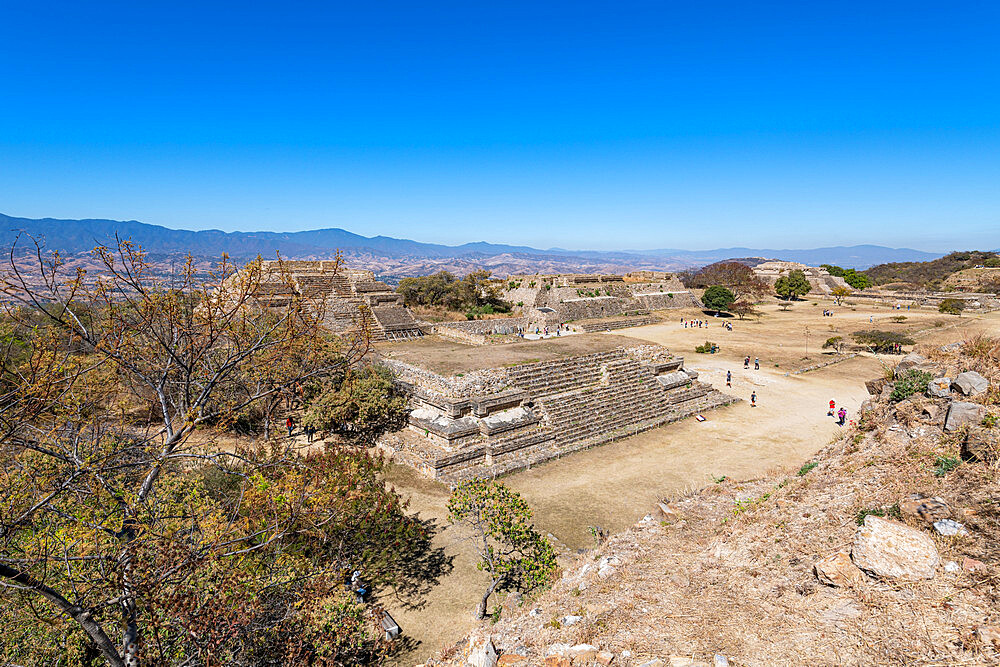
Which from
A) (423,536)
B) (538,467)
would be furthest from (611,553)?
(538,467)

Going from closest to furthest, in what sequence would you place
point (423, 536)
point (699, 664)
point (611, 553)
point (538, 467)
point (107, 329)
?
point (699, 664), point (107, 329), point (611, 553), point (423, 536), point (538, 467)

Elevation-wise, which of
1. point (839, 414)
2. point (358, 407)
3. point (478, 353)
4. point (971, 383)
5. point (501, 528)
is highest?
point (971, 383)

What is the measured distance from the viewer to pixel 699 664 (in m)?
4.16

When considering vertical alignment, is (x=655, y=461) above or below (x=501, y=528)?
below

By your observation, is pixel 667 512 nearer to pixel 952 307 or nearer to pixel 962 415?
pixel 962 415

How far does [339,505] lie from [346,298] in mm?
21692

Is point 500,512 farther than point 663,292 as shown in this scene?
No

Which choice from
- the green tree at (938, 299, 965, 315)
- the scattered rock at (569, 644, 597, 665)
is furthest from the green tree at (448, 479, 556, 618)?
the green tree at (938, 299, 965, 315)

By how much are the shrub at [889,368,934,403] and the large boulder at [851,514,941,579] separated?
16.0ft

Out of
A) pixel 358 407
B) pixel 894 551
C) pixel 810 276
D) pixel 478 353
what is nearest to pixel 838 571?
pixel 894 551

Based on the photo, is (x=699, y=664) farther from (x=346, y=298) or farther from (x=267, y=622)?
(x=346, y=298)

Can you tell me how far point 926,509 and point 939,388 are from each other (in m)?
4.24

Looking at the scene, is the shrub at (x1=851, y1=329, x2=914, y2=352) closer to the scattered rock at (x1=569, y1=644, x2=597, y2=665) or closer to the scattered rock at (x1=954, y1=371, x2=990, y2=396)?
the scattered rock at (x1=954, y1=371, x2=990, y2=396)

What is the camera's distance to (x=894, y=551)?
4.72 meters
